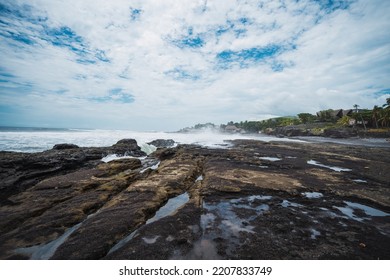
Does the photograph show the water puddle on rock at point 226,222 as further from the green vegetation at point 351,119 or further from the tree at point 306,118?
the tree at point 306,118

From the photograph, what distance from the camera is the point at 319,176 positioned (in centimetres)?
1082

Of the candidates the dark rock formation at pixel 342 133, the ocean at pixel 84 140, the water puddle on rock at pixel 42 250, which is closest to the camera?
the water puddle on rock at pixel 42 250

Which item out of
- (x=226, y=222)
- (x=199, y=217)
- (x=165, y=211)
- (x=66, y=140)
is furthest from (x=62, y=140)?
(x=226, y=222)

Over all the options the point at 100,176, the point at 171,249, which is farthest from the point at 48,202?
the point at 171,249

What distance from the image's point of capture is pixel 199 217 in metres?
6.15

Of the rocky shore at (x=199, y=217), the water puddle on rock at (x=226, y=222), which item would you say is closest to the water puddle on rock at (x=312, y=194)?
the rocky shore at (x=199, y=217)

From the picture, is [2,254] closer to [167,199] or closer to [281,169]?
[167,199]

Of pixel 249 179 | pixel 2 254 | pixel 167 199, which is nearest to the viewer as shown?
pixel 2 254

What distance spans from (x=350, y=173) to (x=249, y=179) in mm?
7143

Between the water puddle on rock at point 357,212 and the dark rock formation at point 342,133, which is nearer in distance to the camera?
the water puddle on rock at point 357,212

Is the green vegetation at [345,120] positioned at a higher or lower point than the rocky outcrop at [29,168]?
higher

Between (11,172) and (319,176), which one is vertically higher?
(11,172)

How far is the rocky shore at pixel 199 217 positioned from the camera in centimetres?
453

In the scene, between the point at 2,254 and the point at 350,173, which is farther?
the point at 350,173
